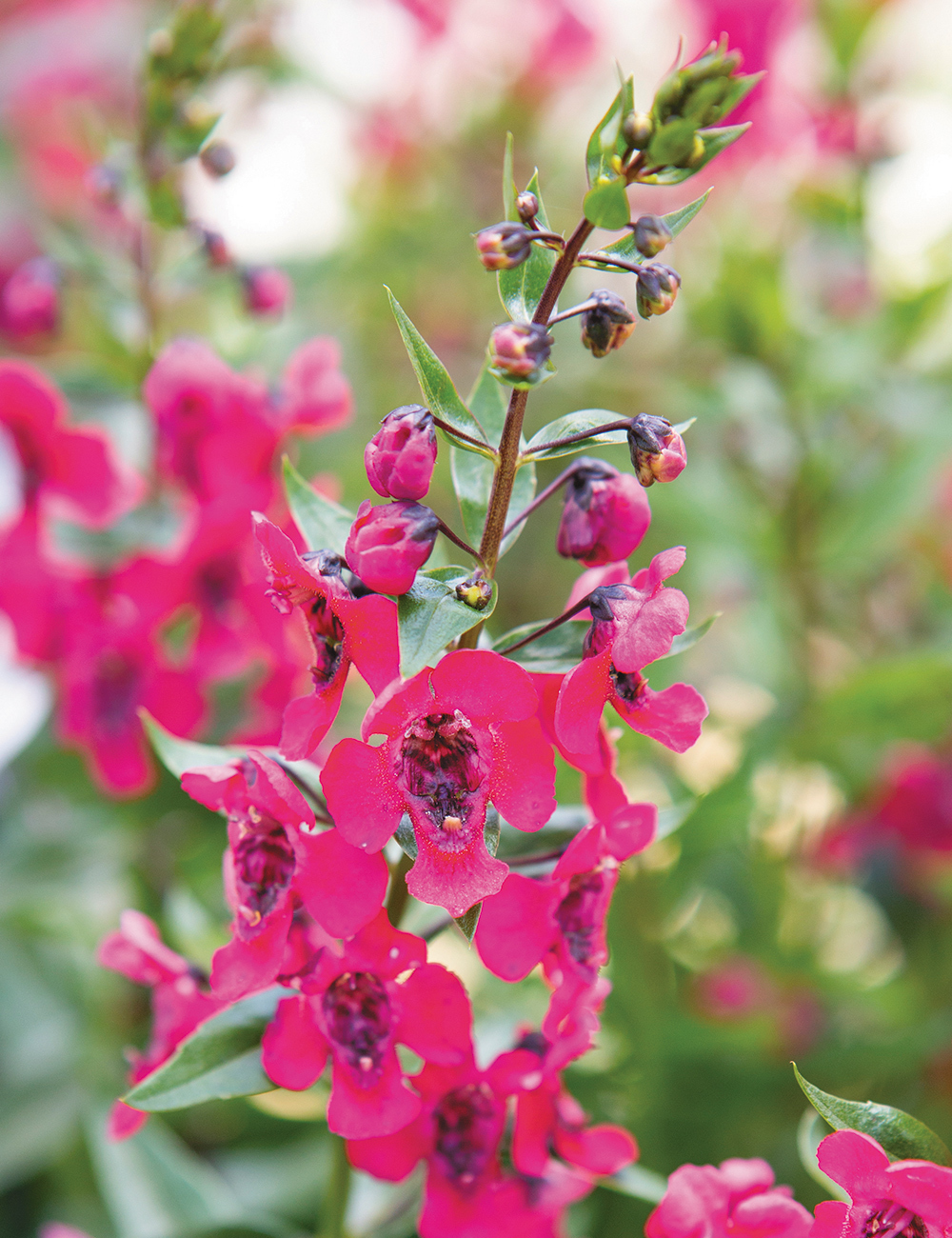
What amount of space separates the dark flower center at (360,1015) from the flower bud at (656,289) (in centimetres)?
47

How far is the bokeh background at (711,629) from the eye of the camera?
1.39 m

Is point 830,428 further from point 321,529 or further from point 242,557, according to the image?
point 321,529

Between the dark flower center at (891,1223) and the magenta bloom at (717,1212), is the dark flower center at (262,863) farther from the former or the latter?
the dark flower center at (891,1223)

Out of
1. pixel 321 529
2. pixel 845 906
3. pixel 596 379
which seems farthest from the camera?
pixel 596 379

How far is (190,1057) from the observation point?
0.75 metres

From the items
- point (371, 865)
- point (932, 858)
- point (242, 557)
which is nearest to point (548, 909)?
point (371, 865)

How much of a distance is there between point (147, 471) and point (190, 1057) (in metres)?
0.91

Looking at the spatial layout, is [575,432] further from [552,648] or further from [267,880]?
[267,880]

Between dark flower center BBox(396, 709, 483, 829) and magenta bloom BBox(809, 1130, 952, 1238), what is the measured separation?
294 mm

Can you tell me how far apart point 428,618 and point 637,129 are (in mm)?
309

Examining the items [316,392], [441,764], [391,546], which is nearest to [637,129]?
[391,546]

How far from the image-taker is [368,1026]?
725 millimetres

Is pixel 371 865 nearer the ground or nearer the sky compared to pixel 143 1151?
nearer the sky

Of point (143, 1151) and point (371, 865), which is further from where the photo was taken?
point (143, 1151)
